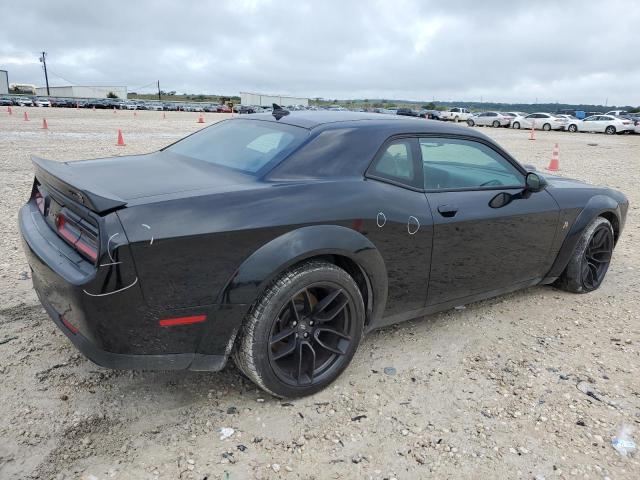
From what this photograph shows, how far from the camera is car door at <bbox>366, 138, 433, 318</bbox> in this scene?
2943 millimetres

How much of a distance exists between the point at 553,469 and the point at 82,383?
251 cm

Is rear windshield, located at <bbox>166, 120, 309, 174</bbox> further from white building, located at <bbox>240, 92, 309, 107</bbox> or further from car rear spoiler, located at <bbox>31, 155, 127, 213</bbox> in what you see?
white building, located at <bbox>240, 92, 309, 107</bbox>

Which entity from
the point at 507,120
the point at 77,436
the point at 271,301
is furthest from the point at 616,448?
the point at 507,120

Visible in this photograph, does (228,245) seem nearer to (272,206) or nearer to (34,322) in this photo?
(272,206)

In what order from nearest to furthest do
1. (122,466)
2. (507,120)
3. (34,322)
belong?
(122,466) < (34,322) < (507,120)

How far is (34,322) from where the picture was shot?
11.4 ft

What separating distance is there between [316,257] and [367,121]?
1074 mm

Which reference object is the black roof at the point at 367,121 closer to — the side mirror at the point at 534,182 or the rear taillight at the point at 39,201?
the side mirror at the point at 534,182

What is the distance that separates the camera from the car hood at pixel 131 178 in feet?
7.77

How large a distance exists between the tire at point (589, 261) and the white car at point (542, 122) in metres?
33.4

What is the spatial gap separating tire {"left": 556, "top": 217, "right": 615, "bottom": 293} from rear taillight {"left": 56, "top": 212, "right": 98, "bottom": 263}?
3809 millimetres

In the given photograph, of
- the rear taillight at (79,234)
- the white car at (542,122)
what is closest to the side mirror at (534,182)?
the rear taillight at (79,234)

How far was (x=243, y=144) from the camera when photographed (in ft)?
10.8

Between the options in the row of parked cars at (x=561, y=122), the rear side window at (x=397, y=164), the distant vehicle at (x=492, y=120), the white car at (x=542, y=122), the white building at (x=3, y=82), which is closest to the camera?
the rear side window at (x=397, y=164)
